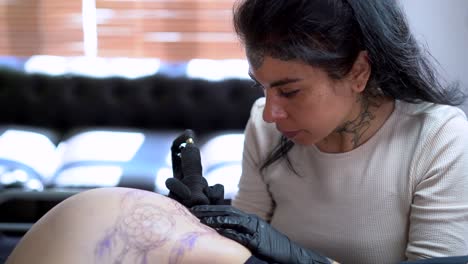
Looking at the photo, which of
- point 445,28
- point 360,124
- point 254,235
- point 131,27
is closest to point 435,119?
point 360,124

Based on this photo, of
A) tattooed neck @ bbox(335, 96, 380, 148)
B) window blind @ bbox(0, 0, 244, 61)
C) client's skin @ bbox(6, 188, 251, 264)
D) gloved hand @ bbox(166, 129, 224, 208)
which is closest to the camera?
client's skin @ bbox(6, 188, 251, 264)

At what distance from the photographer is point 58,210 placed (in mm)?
819

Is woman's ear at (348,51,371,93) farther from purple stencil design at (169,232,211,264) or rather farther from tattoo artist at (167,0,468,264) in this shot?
purple stencil design at (169,232,211,264)

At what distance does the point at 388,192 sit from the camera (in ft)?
3.37

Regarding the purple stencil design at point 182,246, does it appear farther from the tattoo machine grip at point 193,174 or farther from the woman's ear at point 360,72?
the woman's ear at point 360,72

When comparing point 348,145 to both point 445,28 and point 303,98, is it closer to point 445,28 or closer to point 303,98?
point 303,98

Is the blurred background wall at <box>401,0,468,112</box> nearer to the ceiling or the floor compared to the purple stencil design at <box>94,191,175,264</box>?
nearer to the ceiling

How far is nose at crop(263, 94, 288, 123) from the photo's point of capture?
3.14 feet

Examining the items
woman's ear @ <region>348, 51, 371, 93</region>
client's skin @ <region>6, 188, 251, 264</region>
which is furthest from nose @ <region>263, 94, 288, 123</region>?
client's skin @ <region>6, 188, 251, 264</region>

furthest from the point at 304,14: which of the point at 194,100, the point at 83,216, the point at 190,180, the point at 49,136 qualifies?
the point at 49,136

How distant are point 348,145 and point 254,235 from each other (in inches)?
13.8

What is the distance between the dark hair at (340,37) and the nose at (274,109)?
0.24 ft

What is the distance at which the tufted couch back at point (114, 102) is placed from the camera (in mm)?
2875

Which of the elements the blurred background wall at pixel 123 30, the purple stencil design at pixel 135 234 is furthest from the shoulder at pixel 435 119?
the blurred background wall at pixel 123 30
